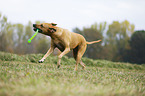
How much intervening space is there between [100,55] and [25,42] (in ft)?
42.5

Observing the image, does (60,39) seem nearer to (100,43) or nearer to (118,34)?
(100,43)

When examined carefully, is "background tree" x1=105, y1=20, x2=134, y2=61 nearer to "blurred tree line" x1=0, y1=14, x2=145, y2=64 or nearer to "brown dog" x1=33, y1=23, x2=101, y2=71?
"blurred tree line" x1=0, y1=14, x2=145, y2=64

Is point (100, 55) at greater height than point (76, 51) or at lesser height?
lesser

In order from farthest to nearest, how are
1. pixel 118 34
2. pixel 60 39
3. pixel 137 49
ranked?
pixel 118 34, pixel 137 49, pixel 60 39

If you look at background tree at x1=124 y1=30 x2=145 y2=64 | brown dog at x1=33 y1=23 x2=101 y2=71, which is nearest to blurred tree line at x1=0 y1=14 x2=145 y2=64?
background tree at x1=124 y1=30 x2=145 y2=64

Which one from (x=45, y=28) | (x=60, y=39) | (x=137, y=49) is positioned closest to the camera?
(x=45, y=28)

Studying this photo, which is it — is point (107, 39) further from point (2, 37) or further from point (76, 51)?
point (76, 51)

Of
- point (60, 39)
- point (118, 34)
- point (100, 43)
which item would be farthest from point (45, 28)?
point (118, 34)

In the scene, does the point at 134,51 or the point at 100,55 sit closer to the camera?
the point at 134,51

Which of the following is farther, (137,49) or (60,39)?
(137,49)

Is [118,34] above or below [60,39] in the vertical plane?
below

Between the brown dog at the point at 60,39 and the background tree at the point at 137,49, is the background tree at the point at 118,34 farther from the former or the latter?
the brown dog at the point at 60,39

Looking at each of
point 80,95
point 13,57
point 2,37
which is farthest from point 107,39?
point 80,95

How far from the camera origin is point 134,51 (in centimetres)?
2631
